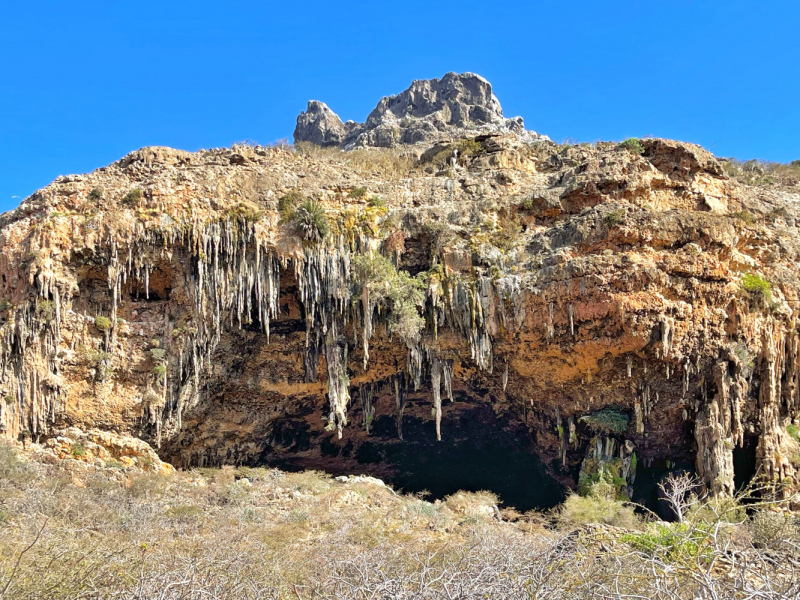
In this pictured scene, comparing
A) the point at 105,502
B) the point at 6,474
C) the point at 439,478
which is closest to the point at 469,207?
the point at 439,478

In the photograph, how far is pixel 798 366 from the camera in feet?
52.7

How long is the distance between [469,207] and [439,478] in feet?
32.3

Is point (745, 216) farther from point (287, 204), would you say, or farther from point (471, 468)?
point (287, 204)

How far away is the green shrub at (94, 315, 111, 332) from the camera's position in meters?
16.3

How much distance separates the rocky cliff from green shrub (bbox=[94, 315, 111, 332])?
6 cm

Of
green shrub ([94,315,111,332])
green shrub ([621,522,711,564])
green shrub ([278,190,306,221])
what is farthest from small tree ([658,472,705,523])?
green shrub ([94,315,111,332])

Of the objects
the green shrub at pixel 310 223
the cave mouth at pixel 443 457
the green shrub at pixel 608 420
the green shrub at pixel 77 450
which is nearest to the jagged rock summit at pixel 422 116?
the green shrub at pixel 310 223

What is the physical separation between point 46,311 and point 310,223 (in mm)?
7335

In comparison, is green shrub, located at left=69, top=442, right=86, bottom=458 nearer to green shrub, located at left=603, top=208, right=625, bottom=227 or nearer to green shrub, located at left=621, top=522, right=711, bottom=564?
green shrub, located at left=621, top=522, right=711, bottom=564

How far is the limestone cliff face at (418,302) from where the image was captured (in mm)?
15578

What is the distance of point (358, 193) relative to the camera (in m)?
18.2

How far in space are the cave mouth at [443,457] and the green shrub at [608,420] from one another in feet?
10.1

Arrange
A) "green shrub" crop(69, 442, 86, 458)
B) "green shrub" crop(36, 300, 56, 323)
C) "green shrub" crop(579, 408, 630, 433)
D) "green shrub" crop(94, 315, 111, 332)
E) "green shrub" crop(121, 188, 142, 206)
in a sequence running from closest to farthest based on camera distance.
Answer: "green shrub" crop(36, 300, 56, 323)
"green shrub" crop(69, 442, 86, 458)
"green shrub" crop(94, 315, 111, 332)
"green shrub" crop(121, 188, 142, 206)
"green shrub" crop(579, 408, 630, 433)

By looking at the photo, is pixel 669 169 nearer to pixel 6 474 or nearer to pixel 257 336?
pixel 257 336
